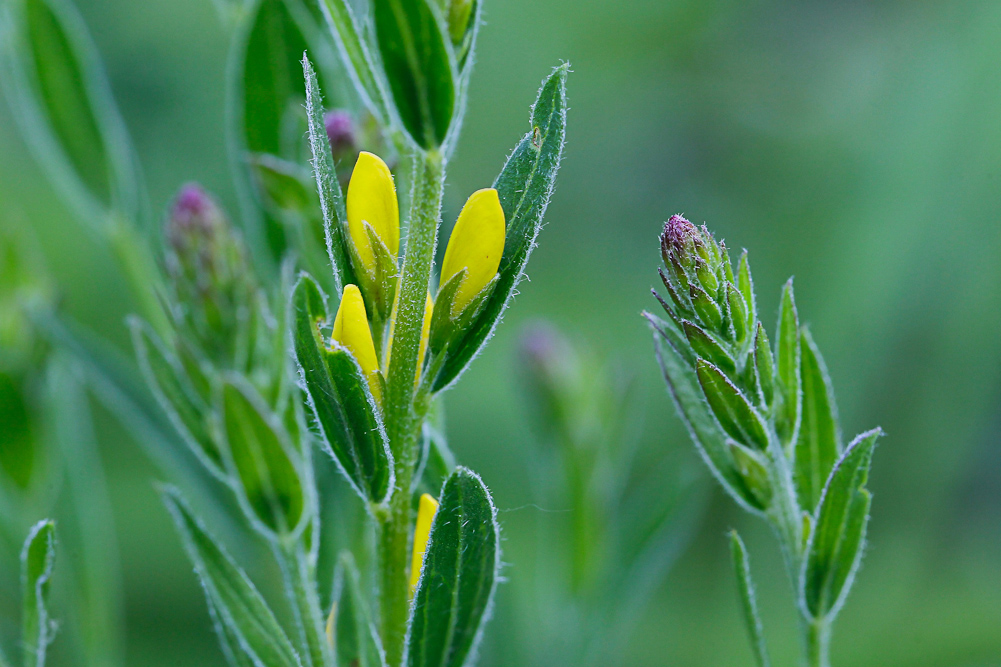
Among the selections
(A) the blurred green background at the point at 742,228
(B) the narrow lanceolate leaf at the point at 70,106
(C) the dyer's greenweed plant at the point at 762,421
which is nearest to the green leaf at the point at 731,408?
(C) the dyer's greenweed plant at the point at 762,421

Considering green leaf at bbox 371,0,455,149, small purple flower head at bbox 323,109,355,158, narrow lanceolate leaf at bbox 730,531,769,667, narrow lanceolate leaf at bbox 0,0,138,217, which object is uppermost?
narrow lanceolate leaf at bbox 0,0,138,217

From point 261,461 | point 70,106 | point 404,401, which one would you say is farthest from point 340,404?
point 70,106

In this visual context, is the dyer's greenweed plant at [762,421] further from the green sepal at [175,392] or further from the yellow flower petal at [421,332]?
the green sepal at [175,392]

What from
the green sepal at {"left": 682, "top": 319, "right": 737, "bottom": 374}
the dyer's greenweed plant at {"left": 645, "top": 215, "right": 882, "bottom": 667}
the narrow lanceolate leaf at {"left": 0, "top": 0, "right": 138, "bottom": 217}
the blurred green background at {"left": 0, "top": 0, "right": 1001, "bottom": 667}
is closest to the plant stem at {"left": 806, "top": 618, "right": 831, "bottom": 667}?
the dyer's greenweed plant at {"left": 645, "top": 215, "right": 882, "bottom": 667}

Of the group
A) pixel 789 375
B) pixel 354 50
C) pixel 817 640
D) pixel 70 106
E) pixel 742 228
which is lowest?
pixel 817 640

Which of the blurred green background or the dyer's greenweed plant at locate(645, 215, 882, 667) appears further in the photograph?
the blurred green background

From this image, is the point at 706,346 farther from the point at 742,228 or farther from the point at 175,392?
the point at 742,228

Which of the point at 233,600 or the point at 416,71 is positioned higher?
the point at 416,71

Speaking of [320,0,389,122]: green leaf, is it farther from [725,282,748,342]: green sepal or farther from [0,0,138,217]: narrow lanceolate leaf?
[0,0,138,217]: narrow lanceolate leaf
